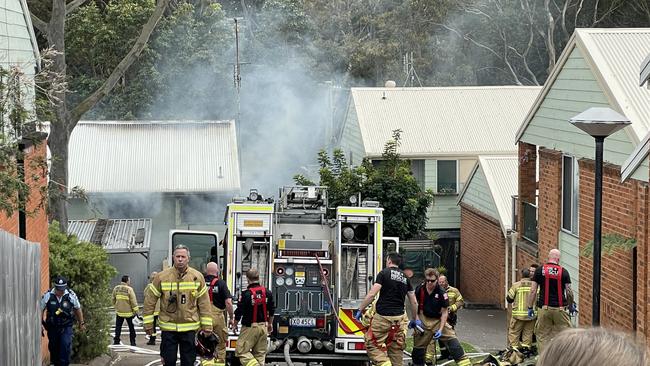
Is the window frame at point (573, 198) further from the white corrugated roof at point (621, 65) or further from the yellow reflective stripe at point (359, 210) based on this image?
the yellow reflective stripe at point (359, 210)

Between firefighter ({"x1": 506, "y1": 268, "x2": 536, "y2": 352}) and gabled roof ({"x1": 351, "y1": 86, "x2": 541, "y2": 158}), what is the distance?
17.4 meters

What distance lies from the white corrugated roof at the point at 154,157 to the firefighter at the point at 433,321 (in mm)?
19845

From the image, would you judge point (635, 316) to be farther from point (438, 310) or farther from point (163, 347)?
point (163, 347)

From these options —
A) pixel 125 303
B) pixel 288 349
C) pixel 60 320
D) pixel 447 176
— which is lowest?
pixel 125 303

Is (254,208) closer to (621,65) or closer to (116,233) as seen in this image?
(621,65)

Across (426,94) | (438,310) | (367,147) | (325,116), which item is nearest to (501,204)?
(367,147)

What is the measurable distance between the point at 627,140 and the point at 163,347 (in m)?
7.56

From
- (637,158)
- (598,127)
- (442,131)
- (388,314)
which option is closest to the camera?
(598,127)

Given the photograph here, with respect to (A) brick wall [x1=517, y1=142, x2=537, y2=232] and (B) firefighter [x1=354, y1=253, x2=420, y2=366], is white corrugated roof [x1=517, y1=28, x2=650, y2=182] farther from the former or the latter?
(B) firefighter [x1=354, y1=253, x2=420, y2=366]

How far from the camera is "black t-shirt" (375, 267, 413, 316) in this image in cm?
1319

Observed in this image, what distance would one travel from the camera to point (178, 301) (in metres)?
12.5

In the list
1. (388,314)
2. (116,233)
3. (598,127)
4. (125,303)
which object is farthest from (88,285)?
(116,233)

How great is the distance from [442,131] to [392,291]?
73.1ft

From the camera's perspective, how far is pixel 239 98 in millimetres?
43688
